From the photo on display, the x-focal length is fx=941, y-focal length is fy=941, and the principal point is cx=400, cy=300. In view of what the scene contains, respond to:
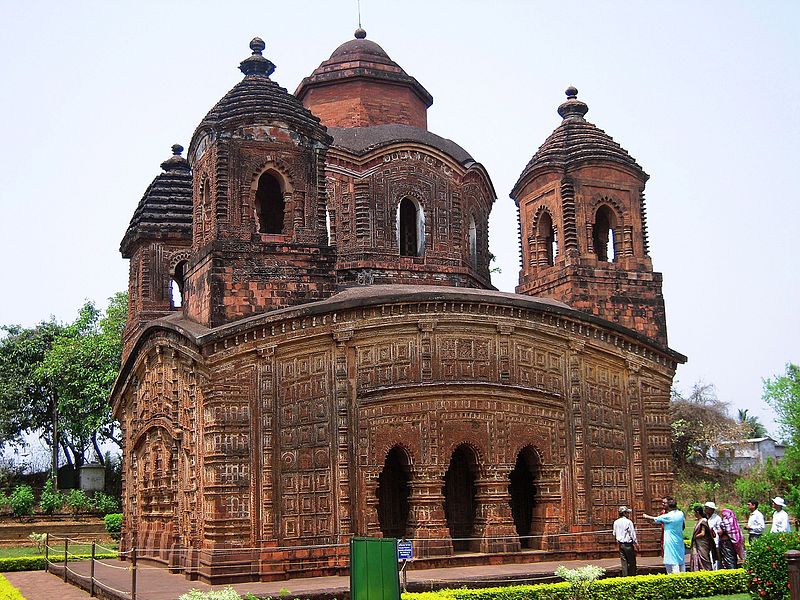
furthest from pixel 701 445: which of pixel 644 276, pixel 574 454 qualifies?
pixel 574 454

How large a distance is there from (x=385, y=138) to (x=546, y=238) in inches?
146

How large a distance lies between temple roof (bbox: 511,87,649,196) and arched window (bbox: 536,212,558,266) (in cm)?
93

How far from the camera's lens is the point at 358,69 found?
1970 cm

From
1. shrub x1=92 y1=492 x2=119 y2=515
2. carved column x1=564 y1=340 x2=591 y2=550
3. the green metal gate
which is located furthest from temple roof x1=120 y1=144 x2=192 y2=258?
the green metal gate

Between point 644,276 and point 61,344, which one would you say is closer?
point 644,276

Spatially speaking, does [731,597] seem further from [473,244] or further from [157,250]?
[157,250]

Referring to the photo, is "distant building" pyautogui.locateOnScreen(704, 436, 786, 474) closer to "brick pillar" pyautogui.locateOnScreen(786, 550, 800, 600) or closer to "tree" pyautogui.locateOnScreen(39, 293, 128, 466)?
"tree" pyautogui.locateOnScreen(39, 293, 128, 466)

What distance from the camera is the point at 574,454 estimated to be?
600 inches

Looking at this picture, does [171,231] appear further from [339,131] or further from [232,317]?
Answer: [232,317]

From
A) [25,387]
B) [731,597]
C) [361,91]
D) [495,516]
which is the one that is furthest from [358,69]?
[25,387]

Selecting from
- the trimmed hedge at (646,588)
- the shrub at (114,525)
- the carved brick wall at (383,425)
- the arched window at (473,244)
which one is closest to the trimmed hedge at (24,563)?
the carved brick wall at (383,425)

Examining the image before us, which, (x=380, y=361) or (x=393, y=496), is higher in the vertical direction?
(x=380, y=361)

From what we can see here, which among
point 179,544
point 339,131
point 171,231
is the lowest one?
point 179,544

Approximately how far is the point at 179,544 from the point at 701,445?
25.2m
